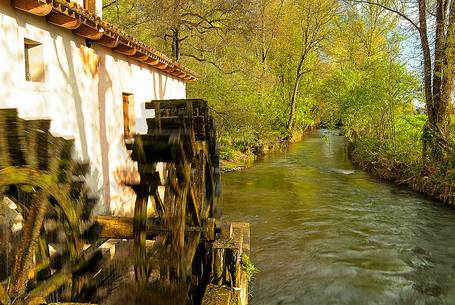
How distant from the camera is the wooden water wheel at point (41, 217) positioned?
3.37m

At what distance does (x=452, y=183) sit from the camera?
10.5 m

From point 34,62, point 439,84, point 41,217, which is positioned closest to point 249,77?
point 439,84

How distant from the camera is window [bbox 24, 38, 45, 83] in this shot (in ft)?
15.6

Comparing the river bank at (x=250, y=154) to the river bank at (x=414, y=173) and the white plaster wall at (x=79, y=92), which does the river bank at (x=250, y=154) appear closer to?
the river bank at (x=414, y=173)

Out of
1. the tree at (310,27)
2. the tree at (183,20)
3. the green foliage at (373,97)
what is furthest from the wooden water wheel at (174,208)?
the tree at (310,27)

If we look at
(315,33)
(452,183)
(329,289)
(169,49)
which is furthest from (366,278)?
(315,33)

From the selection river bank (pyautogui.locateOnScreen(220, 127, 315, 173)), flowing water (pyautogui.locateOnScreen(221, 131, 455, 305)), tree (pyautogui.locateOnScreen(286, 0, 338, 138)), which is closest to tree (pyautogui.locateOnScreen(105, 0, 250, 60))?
river bank (pyautogui.locateOnScreen(220, 127, 315, 173))

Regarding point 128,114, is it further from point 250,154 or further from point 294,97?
point 294,97

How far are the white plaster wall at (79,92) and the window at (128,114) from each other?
0.13 meters

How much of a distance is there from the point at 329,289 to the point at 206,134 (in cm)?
311

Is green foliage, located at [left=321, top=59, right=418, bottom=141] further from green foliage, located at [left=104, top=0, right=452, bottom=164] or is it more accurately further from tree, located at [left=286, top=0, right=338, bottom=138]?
tree, located at [left=286, top=0, right=338, bottom=138]

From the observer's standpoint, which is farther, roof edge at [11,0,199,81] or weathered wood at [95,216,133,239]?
weathered wood at [95,216,133,239]

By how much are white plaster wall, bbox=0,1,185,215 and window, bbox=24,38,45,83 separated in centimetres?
8

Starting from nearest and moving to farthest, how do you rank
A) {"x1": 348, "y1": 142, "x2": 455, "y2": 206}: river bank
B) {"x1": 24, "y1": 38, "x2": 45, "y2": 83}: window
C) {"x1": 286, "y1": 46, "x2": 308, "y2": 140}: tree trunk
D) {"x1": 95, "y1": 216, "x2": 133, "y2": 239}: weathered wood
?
{"x1": 95, "y1": 216, "x2": 133, "y2": 239}: weathered wood, {"x1": 24, "y1": 38, "x2": 45, "y2": 83}: window, {"x1": 348, "y1": 142, "x2": 455, "y2": 206}: river bank, {"x1": 286, "y1": 46, "x2": 308, "y2": 140}: tree trunk
